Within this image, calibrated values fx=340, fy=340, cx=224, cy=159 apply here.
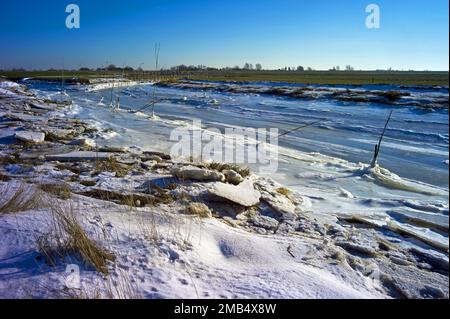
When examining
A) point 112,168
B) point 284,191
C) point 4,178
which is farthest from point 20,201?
point 284,191

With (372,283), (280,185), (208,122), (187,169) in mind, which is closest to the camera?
(372,283)

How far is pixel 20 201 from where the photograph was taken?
13.4 ft

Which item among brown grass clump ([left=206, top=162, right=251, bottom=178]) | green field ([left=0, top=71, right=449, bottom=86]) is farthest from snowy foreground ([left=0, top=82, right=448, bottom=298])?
green field ([left=0, top=71, right=449, bottom=86])

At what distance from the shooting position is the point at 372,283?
338 cm

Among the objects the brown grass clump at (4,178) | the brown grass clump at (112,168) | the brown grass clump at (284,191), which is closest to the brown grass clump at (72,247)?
the brown grass clump at (4,178)

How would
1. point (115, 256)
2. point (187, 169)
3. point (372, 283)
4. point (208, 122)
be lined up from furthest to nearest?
1. point (208, 122)
2. point (187, 169)
3. point (372, 283)
4. point (115, 256)

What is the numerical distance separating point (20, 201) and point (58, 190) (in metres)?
0.87

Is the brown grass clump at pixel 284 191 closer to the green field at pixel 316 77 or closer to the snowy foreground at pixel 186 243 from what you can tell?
the snowy foreground at pixel 186 243

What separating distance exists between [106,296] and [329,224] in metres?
3.63

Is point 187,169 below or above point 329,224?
above
